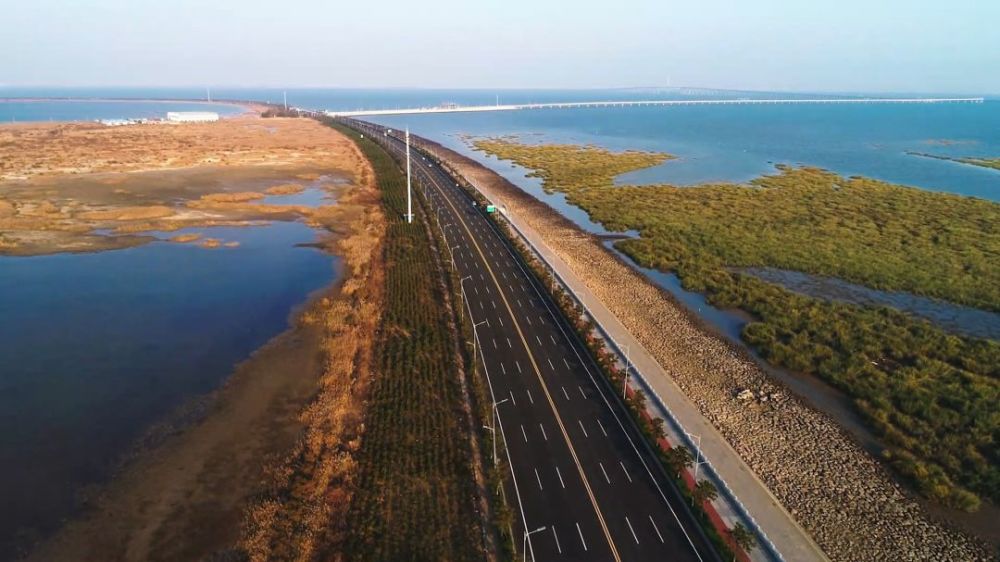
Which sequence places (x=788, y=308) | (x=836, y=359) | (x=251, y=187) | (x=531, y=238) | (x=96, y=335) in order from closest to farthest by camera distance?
(x=836, y=359), (x=96, y=335), (x=788, y=308), (x=531, y=238), (x=251, y=187)

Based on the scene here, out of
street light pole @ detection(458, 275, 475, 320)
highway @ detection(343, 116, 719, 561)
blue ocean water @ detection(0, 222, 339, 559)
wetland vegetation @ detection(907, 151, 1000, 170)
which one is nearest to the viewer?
Answer: highway @ detection(343, 116, 719, 561)

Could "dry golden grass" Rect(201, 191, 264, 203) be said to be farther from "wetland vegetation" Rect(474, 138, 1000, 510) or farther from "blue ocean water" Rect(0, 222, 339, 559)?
"wetland vegetation" Rect(474, 138, 1000, 510)

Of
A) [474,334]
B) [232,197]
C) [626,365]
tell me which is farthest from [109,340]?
[232,197]

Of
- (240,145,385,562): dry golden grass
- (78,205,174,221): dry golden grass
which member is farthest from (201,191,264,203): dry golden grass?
(240,145,385,562): dry golden grass

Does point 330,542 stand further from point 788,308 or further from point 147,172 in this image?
point 147,172

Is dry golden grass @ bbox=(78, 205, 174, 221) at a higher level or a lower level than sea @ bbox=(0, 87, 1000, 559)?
higher

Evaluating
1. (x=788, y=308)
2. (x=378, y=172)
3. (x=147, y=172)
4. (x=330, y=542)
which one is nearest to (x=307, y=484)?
(x=330, y=542)

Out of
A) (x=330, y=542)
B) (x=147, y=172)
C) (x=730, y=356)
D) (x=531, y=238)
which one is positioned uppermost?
(x=147, y=172)

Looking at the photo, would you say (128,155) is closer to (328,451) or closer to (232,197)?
(232,197)
